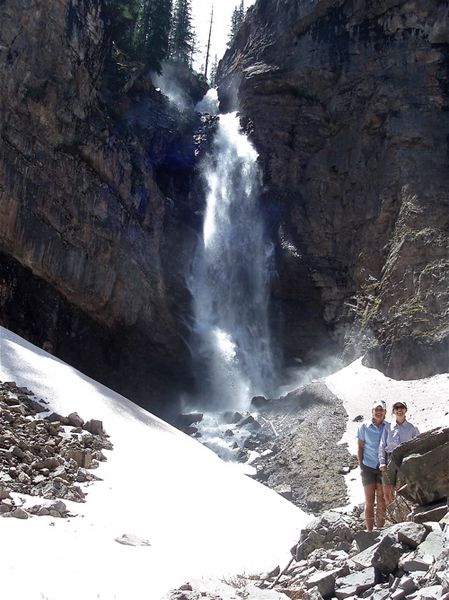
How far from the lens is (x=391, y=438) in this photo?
8.13 metres

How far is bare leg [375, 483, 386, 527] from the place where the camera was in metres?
7.85

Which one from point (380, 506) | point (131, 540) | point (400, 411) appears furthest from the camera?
point (131, 540)

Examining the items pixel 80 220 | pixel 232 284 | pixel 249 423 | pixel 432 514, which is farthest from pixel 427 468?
pixel 232 284

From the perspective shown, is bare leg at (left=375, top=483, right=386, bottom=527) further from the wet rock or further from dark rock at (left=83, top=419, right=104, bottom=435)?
dark rock at (left=83, top=419, right=104, bottom=435)

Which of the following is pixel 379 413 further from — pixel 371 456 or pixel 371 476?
pixel 371 476

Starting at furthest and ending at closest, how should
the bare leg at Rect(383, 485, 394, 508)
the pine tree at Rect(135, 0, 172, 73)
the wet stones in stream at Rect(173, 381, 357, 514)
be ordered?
the pine tree at Rect(135, 0, 172, 73)
the wet stones in stream at Rect(173, 381, 357, 514)
the bare leg at Rect(383, 485, 394, 508)

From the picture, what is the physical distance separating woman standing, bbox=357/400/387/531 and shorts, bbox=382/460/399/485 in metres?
0.54

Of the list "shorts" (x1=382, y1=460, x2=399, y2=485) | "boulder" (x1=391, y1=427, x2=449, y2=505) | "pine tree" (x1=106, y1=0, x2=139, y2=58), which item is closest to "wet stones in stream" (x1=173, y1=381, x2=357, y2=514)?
"shorts" (x1=382, y1=460, x2=399, y2=485)

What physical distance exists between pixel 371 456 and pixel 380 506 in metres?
0.69

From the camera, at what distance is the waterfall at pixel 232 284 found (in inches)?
1261

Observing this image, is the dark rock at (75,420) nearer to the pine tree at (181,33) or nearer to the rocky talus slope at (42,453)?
the rocky talus slope at (42,453)

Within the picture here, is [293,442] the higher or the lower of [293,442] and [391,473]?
the higher

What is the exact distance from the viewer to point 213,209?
120ft

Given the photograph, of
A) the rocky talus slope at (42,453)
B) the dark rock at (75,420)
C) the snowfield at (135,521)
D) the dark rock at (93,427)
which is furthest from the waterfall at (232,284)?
the rocky talus slope at (42,453)
